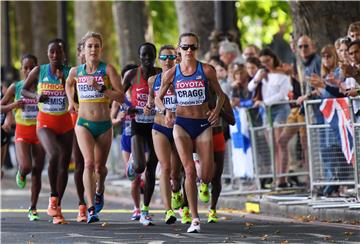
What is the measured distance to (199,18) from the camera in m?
23.1

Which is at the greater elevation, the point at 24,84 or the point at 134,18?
the point at 134,18

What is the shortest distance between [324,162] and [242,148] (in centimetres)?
246

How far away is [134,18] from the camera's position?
27.6 m

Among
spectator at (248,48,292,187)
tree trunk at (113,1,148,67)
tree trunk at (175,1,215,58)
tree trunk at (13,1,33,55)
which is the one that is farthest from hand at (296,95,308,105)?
tree trunk at (13,1,33,55)

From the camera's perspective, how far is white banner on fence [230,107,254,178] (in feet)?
58.4

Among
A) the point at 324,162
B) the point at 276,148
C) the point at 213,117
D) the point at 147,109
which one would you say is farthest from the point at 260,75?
the point at 213,117

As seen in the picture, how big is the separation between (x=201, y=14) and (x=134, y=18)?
476cm

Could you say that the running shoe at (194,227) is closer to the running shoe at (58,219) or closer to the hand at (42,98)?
the running shoe at (58,219)

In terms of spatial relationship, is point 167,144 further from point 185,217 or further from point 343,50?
point 343,50

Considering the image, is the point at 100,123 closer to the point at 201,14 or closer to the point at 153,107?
the point at 153,107

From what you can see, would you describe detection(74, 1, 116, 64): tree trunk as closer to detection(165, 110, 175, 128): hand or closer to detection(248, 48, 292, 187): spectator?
detection(248, 48, 292, 187): spectator

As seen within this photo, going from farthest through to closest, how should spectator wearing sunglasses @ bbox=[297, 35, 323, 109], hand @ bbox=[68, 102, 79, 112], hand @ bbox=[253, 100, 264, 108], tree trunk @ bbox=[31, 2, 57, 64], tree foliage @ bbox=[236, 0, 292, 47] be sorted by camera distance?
tree trunk @ bbox=[31, 2, 57, 64]
tree foliage @ bbox=[236, 0, 292, 47]
hand @ bbox=[253, 100, 264, 108]
spectator wearing sunglasses @ bbox=[297, 35, 323, 109]
hand @ bbox=[68, 102, 79, 112]

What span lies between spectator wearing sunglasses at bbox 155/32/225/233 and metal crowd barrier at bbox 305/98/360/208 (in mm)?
2368

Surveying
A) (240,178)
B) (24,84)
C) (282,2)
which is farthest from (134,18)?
(24,84)
